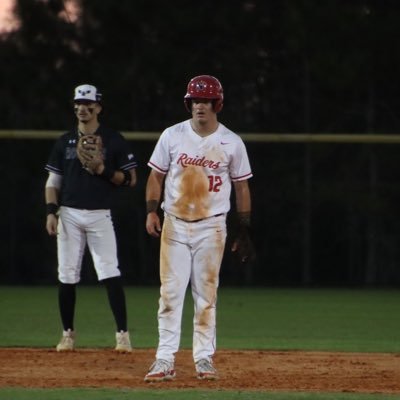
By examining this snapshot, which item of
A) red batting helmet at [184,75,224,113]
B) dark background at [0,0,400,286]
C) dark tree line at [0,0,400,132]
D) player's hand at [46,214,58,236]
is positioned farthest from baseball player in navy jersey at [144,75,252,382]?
dark tree line at [0,0,400,132]

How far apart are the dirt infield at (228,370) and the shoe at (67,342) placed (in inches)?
2.8

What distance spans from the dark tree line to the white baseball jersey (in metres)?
10.4

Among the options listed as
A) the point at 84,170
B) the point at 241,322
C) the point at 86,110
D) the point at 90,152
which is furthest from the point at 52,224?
the point at 241,322

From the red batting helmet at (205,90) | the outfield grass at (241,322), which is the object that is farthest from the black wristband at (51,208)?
the red batting helmet at (205,90)

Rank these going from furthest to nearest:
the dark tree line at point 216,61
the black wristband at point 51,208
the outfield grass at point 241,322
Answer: the dark tree line at point 216,61
the black wristband at point 51,208
the outfield grass at point 241,322

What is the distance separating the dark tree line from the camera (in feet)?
63.4

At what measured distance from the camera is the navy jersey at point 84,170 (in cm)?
962

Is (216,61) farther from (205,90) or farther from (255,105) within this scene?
(205,90)

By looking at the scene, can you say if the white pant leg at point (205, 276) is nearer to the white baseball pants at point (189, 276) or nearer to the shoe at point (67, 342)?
the white baseball pants at point (189, 276)

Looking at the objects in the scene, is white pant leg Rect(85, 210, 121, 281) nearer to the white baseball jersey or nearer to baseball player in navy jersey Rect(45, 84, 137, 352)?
baseball player in navy jersey Rect(45, 84, 137, 352)

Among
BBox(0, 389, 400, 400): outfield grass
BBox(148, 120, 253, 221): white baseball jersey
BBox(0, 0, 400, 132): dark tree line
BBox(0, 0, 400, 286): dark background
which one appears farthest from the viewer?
BBox(0, 0, 400, 132): dark tree line

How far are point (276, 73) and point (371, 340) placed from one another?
990 cm

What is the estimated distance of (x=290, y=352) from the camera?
9.88 meters

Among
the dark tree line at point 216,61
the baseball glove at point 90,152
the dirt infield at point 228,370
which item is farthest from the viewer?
the dark tree line at point 216,61
